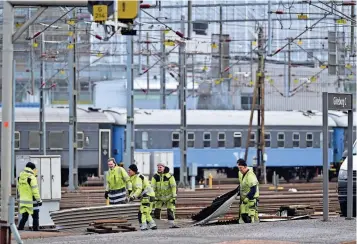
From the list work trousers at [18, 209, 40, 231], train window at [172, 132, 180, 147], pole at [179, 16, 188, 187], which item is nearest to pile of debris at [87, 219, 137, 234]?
work trousers at [18, 209, 40, 231]

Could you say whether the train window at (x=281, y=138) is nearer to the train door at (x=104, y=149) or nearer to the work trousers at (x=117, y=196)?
the train door at (x=104, y=149)

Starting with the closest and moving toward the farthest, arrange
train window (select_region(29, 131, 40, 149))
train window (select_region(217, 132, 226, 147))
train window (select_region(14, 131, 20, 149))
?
train window (select_region(14, 131, 20, 149)), train window (select_region(29, 131, 40, 149)), train window (select_region(217, 132, 226, 147))

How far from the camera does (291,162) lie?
5056 cm

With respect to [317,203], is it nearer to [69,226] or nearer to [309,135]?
[69,226]

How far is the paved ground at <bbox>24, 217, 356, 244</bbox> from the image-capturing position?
1644cm

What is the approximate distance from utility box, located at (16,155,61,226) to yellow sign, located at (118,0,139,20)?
11074mm

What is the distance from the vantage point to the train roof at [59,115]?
46.0 metres

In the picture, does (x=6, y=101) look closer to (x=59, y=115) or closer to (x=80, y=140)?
(x=80, y=140)

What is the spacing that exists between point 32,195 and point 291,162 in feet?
97.3

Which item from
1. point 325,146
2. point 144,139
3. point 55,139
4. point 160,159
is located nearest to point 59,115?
point 55,139

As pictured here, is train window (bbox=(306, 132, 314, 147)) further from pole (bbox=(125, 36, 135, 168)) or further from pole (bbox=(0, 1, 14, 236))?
pole (bbox=(0, 1, 14, 236))

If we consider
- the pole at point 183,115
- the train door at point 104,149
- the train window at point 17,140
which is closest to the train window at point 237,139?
the train door at point 104,149

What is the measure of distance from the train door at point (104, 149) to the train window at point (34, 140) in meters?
3.02

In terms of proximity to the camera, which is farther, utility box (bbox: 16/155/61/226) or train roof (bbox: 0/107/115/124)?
train roof (bbox: 0/107/115/124)
